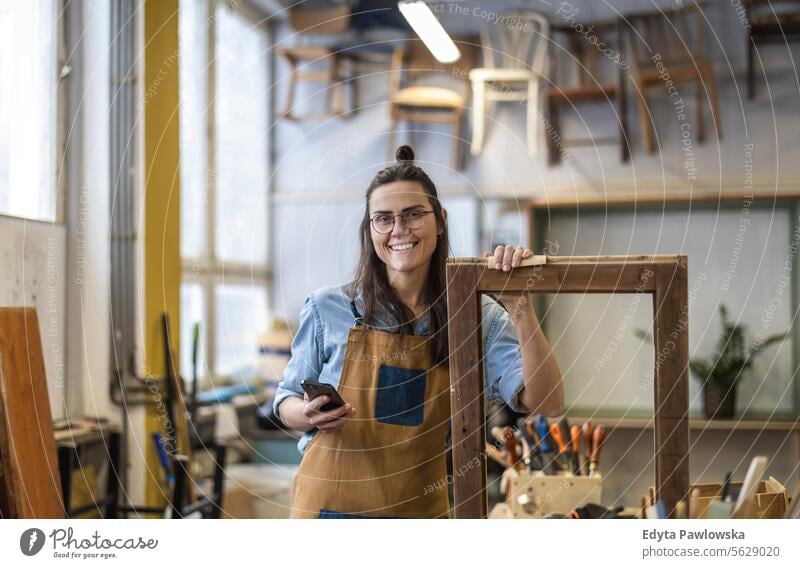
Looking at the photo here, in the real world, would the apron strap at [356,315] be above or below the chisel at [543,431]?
above

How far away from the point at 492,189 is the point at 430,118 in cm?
54

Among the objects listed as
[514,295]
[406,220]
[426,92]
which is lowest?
[514,295]

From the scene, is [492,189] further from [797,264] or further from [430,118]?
[797,264]

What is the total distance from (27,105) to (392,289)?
155cm

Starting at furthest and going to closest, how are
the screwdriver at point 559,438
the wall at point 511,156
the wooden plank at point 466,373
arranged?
the wall at point 511,156, the screwdriver at point 559,438, the wooden plank at point 466,373

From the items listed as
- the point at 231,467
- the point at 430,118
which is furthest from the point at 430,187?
the point at 231,467

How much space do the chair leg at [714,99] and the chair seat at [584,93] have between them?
0.45 meters

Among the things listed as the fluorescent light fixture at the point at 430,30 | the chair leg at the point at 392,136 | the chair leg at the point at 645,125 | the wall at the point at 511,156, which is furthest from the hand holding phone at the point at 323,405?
the chair leg at the point at 645,125

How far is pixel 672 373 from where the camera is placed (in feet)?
5.12

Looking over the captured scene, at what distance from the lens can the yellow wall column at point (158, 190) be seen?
3.51 m

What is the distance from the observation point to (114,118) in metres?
3.42

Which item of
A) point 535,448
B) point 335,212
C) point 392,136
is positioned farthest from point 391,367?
point 335,212

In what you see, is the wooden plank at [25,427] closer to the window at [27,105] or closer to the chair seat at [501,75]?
the window at [27,105]

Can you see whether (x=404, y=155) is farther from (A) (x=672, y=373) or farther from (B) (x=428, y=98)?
(B) (x=428, y=98)
